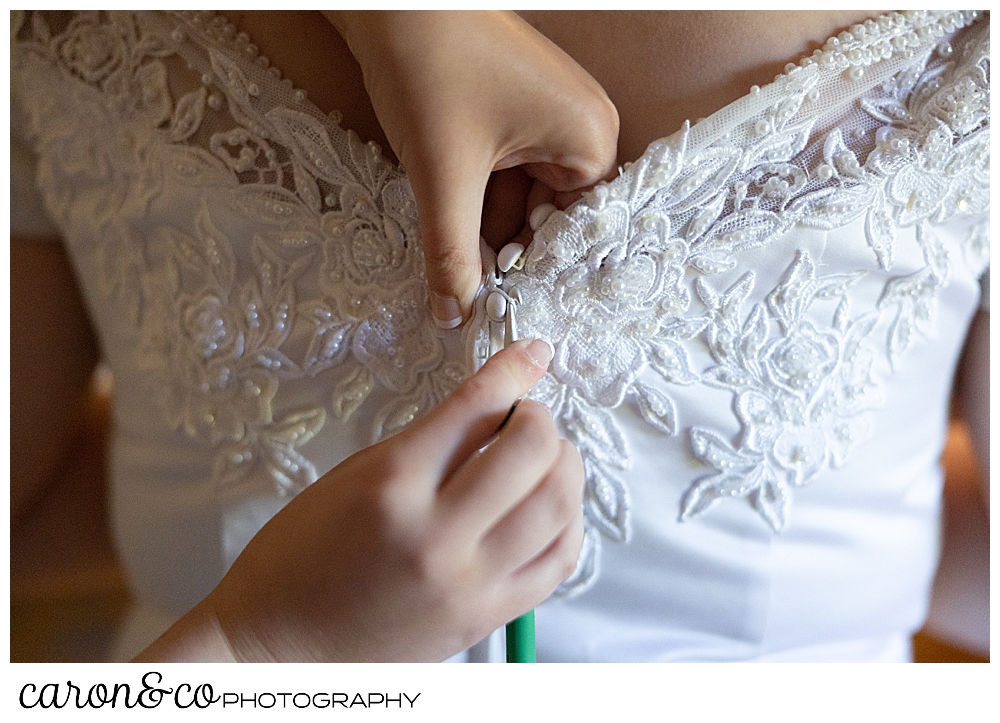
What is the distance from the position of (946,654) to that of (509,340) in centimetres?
54

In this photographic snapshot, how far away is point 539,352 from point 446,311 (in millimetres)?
71

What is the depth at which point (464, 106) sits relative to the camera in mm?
401

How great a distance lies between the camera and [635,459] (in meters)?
0.52

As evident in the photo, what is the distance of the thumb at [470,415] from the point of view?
39cm

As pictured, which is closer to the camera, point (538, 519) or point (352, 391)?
point (538, 519)

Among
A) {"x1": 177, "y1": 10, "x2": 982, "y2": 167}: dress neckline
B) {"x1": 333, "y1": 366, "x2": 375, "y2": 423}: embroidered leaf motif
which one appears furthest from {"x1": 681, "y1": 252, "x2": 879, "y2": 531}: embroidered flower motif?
{"x1": 333, "y1": 366, "x2": 375, "y2": 423}: embroidered leaf motif

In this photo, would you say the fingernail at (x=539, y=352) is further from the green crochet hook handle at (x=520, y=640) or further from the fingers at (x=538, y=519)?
the green crochet hook handle at (x=520, y=640)

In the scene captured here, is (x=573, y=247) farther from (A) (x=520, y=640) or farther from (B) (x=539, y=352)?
(A) (x=520, y=640)

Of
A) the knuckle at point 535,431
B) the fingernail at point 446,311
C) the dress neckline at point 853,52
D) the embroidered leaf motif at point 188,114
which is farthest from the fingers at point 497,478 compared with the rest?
the embroidered leaf motif at point 188,114

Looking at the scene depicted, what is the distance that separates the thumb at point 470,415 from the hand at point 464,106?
0.07 metres

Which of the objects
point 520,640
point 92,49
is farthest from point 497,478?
point 92,49

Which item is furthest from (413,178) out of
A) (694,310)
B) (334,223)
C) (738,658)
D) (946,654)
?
(946,654)

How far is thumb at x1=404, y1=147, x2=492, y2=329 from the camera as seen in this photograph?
406mm
